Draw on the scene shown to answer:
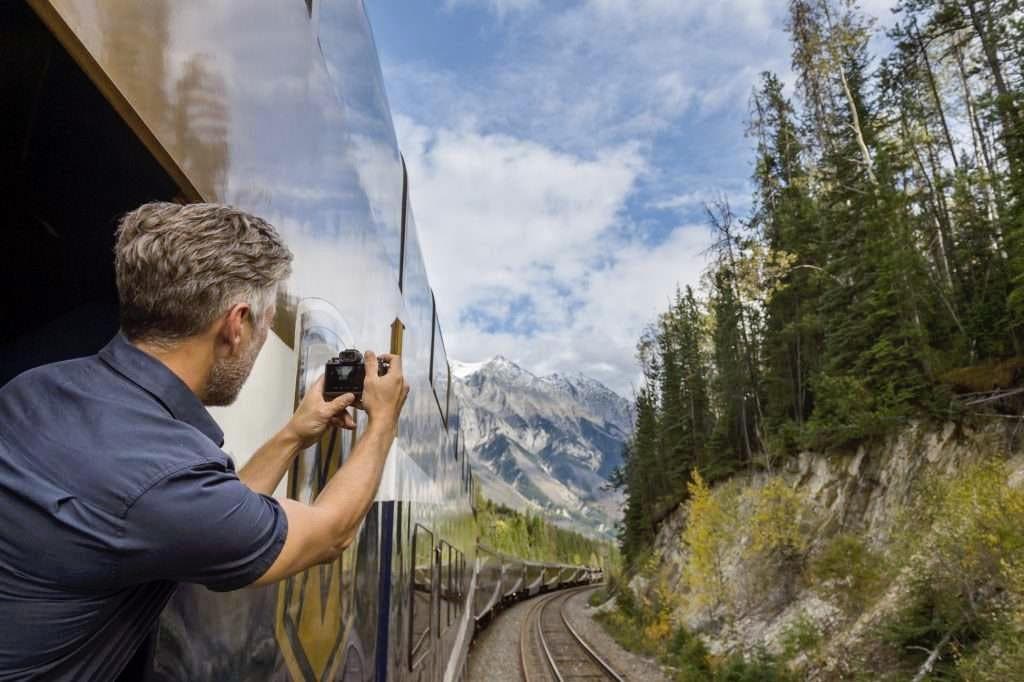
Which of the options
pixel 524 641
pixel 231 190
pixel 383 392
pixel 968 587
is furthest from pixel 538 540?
pixel 231 190

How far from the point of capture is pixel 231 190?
147 centimetres

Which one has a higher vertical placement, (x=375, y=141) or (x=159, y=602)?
(x=375, y=141)

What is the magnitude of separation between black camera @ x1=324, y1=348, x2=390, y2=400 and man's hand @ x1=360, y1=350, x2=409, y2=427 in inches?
0.7

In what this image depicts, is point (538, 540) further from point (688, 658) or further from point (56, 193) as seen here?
point (56, 193)

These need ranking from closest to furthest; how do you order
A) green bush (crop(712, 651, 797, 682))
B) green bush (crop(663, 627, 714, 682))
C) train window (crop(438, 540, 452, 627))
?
train window (crop(438, 540, 452, 627))
green bush (crop(712, 651, 797, 682))
green bush (crop(663, 627, 714, 682))

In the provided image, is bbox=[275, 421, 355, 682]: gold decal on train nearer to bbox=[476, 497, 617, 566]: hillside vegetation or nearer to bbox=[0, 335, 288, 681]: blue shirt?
bbox=[0, 335, 288, 681]: blue shirt

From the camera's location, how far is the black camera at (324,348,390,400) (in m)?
1.55

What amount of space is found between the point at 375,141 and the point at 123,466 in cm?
258

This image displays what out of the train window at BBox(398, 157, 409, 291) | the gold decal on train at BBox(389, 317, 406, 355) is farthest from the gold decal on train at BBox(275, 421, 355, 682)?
the train window at BBox(398, 157, 409, 291)

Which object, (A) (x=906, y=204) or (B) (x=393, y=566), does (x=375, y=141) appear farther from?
(A) (x=906, y=204)

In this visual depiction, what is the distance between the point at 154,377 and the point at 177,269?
0.59ft

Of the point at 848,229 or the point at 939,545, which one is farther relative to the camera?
the point at 848,229

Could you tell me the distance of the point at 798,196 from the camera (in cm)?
3183

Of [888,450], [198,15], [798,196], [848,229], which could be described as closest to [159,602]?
[198,15]
